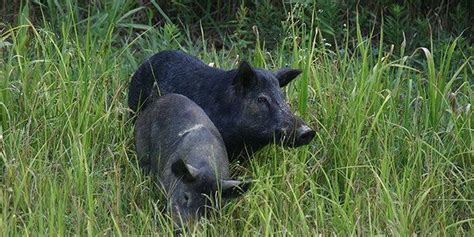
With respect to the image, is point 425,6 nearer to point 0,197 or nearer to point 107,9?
point 107,9

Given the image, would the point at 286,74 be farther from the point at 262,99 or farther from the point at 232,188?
the point at 232,188

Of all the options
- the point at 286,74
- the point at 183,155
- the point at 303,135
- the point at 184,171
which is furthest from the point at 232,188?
the point at 286,74

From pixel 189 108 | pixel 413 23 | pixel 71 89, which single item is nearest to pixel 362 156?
pixel 189 108

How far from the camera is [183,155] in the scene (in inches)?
268

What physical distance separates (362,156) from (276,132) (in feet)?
1.98

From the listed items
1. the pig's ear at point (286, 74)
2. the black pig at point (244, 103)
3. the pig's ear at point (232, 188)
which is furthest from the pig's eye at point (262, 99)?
the pig's ear at point (232, 188)

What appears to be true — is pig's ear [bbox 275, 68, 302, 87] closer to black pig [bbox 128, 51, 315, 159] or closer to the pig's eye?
black pig [bbox 128, 51, 315, 159]

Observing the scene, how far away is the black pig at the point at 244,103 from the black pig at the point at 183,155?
18cm

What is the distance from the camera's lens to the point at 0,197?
6453mm

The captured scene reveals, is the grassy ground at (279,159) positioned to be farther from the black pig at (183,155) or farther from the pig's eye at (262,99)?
the pig's eye at (262,99)

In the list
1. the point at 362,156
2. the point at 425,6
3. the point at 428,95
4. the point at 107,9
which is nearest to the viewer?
the point at 362,156

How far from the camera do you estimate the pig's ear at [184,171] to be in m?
6.44

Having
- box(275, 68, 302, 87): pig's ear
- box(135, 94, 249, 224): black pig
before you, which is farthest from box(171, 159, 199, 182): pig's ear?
box(275, 68, 302, 87): pig's ear

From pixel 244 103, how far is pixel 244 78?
0.14 metres
